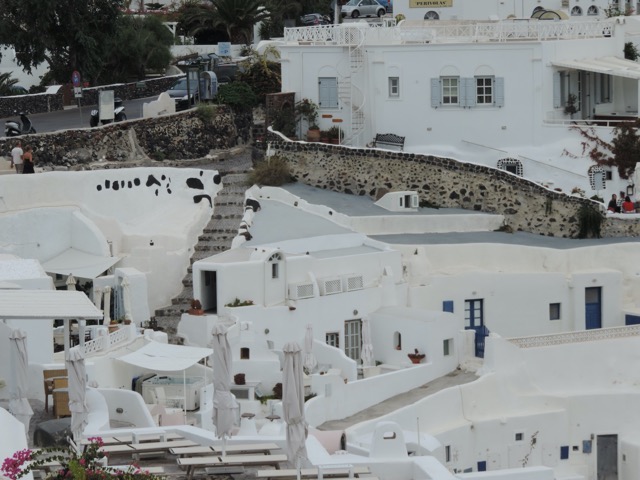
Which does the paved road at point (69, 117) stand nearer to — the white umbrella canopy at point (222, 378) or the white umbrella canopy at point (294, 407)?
the white umbrella canopy at point (222, 378)

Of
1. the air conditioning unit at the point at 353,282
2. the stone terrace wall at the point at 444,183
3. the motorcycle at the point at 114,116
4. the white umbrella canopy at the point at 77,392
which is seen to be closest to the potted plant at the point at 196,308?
the air conditioning unit at the point at 353,282

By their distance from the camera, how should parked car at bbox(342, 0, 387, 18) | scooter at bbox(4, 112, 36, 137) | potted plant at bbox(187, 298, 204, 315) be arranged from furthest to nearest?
parked car at bbox(342, 0, 387, 18)
scooter at bbox(4, 112, 36, 137)
potted plant at bbox(187, 298, 204, 315)

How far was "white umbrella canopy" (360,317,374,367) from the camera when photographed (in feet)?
182

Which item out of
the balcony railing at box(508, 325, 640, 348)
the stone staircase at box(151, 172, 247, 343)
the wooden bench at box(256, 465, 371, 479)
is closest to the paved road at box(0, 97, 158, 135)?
the stone staircase at box(151, 172, 247, 343)

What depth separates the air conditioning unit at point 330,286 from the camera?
55.3 metres

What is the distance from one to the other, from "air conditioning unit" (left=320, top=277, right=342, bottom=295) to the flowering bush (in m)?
17.0

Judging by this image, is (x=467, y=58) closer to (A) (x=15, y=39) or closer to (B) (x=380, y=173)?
(B) (x=380, y=173)

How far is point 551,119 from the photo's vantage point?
63.2 metres

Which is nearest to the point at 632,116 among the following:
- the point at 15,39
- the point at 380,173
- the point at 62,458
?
the point at 380,173

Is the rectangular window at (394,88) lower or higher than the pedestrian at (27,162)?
higher

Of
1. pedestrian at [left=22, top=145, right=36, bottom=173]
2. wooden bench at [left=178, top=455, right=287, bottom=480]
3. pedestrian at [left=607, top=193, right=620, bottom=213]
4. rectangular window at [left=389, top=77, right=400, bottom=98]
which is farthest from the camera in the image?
rectangular window at [left=389, top=77, right=400, bottom=98]

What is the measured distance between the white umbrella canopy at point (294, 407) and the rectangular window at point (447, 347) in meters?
14.5

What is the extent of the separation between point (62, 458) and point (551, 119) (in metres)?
29.1

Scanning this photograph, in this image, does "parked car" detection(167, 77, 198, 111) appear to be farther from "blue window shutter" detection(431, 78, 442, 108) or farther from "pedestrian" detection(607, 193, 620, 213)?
"pedestrian" detection(607, 193, 620, 213)
